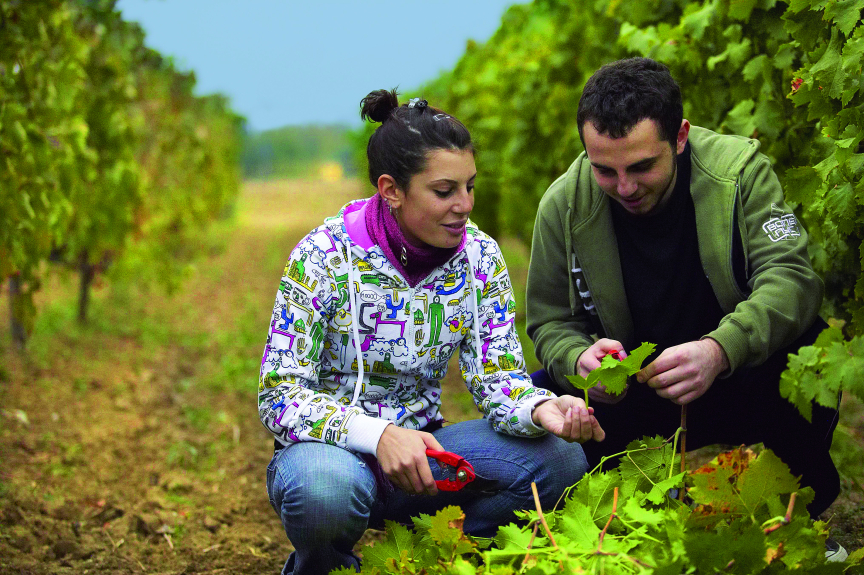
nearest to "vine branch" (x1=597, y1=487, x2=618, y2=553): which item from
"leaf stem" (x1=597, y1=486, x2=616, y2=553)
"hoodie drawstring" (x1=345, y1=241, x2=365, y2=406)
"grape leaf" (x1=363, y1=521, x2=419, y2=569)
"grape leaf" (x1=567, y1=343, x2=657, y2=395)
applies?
"leaf stem" (x1=597, y1=486, x2=616, y2=553)

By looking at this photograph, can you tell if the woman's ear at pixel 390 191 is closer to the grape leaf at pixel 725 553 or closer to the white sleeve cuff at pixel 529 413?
the white sleeve cuff at pixel 529 413

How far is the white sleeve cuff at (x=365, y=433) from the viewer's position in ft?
7.29

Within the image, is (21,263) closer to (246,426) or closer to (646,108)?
(246,426)

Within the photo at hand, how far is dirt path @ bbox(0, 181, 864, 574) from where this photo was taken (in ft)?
9.89

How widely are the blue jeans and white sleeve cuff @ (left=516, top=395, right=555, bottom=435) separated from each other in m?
0.07

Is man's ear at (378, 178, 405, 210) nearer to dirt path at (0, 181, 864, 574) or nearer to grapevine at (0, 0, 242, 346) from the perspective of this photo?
dirt path at (0, 181, 864, 574)

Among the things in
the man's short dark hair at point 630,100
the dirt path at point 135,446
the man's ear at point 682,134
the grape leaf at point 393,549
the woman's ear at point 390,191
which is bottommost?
the dirt path at point 135,446

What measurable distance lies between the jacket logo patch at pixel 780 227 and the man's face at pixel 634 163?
29 cm

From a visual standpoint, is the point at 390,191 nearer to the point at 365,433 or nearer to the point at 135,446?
the point at 365,433

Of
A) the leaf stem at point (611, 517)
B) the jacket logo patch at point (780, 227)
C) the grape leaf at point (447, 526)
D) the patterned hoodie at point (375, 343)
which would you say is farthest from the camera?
the jacket logo patch at point (780, 227)

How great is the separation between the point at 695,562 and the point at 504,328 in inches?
36.3

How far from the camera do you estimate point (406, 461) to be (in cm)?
215

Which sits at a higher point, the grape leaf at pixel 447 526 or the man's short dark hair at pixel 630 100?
the man's short dark hair at pixel 630 100

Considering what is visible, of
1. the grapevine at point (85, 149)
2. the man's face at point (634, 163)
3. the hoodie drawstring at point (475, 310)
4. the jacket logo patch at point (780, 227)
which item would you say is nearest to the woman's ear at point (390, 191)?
the hoodie drawstring at point (475, 310)
